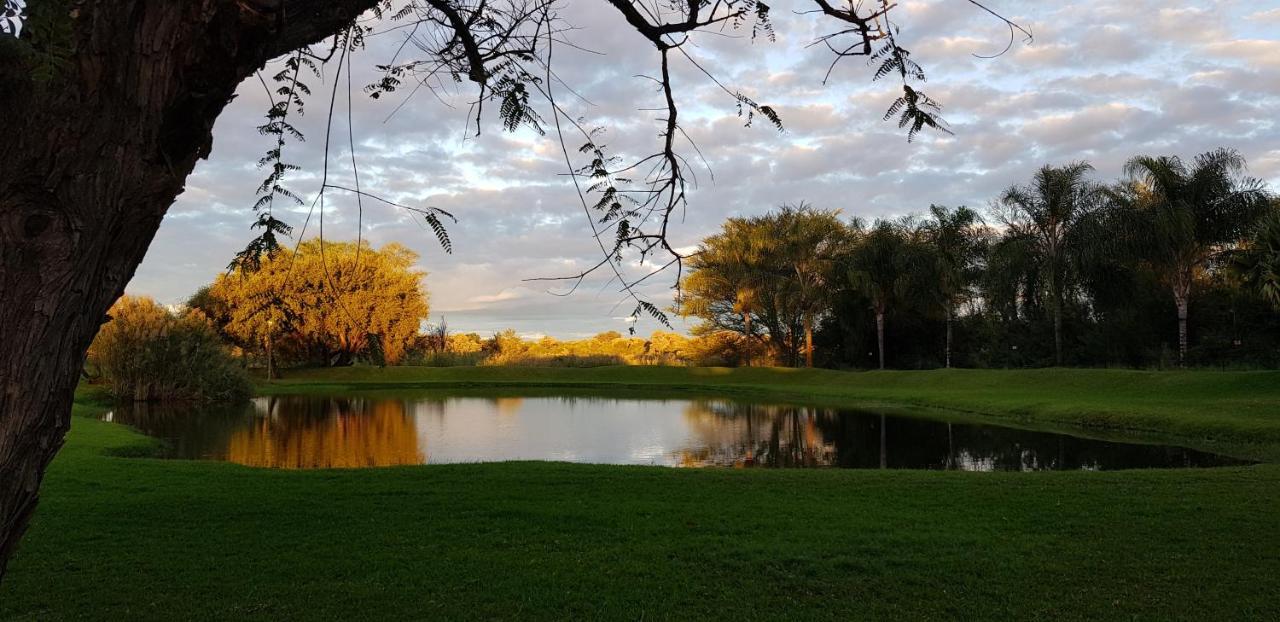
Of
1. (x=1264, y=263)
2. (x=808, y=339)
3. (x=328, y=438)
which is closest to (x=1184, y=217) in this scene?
(x=1264, y=263)

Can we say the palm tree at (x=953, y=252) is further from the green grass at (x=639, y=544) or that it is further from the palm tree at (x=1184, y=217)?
the green grass at (x=639, y=544)

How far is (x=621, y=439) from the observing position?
1645 cm

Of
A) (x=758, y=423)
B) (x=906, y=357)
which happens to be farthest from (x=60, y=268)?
(x=906, y=357)

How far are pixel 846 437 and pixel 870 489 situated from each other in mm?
8493

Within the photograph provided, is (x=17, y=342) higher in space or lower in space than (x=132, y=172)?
lower

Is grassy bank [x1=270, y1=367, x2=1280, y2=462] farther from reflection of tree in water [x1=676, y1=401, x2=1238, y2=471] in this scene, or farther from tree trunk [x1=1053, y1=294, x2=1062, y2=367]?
tree trunk [x1=1053, y1=294, x2=1062, y2=367]

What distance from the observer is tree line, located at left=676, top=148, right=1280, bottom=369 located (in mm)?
28438

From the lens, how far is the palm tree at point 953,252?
37312 mm

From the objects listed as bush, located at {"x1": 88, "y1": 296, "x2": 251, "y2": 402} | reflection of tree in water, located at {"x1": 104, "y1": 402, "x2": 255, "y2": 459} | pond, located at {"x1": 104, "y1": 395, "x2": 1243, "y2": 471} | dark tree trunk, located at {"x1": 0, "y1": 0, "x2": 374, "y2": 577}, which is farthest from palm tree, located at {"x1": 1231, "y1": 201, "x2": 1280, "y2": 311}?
bush, located at {"x1": 88, "y1": 296, "x2": 251, "y2": 402}

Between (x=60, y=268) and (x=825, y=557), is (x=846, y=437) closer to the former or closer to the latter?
(x=825, y=557)

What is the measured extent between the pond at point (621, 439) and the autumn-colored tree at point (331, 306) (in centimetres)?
1932

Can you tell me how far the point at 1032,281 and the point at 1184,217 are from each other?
280 inches

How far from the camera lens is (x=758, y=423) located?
19.9m

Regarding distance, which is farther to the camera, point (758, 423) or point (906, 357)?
point (906, 357)
